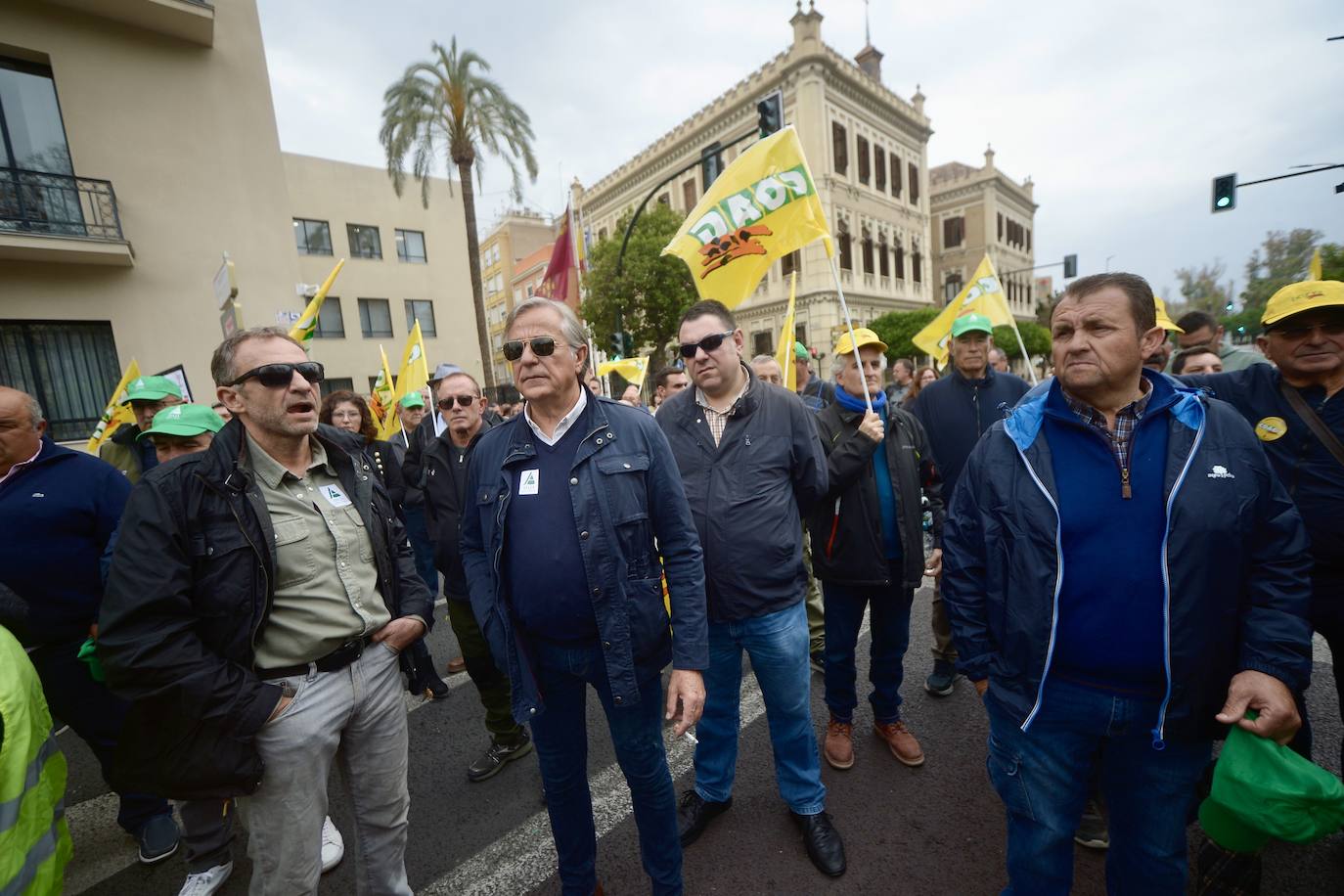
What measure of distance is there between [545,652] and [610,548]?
1.69 ft

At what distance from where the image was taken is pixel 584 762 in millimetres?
2221

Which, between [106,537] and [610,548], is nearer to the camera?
[610,548]

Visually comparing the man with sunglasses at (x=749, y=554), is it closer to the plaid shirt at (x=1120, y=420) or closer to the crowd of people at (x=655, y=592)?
the crowd of people at (x=655, y=592)

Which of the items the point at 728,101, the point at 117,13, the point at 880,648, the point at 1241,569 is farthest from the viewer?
the point at 728,101

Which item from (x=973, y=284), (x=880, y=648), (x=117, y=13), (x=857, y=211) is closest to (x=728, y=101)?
(x=857, y=211)

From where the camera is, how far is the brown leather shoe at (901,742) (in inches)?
121

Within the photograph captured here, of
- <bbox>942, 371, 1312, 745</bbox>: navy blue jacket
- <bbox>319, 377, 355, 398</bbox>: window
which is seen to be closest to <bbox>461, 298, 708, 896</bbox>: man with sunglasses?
<bbox>942, 371, 1312, 745</bbox>: navy blue jacket

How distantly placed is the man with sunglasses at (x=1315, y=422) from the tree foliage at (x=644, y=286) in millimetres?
20142

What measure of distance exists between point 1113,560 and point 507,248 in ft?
165

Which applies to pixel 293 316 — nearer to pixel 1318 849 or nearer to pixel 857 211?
pixel 1318 849

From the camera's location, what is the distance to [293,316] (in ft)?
35.8

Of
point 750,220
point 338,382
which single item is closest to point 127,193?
point 750,220

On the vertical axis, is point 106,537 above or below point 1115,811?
above

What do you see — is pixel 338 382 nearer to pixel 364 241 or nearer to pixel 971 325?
pixel 364 241
